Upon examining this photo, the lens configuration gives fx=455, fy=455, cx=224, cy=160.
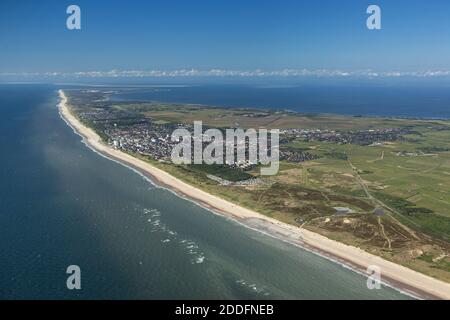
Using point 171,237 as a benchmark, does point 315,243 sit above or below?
below

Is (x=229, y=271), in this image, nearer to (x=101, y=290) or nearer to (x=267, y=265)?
(x=267, y=265)

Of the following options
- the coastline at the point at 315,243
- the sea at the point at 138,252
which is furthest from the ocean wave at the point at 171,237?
the coastline at the point at 315,243

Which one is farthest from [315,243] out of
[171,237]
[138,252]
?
[138,252]

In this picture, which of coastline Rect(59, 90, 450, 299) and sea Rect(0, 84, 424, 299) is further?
A: coastline Rect(59, 90, 450, 299)

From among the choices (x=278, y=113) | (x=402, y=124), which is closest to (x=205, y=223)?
(x=402, y=124)

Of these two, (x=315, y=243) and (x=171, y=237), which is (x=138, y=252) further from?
(x=315, y=243)

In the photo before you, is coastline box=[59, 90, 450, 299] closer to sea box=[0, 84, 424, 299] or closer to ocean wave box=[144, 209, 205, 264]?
sea box=[0, 84, 424, 299]

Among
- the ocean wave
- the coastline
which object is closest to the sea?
the ocean wave
